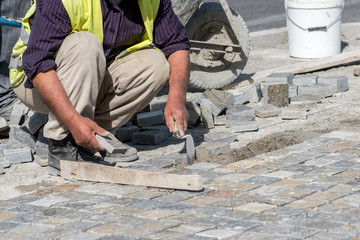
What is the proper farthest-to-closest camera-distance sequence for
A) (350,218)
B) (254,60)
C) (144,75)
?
(254,60)
(144,75)
(350,218)

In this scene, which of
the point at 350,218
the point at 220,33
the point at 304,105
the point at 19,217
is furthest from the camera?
the point at 220,33

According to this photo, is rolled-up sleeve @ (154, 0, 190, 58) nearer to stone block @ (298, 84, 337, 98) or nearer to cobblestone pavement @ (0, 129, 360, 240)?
cobblestone pavement @ (0, 129, 360, 240)

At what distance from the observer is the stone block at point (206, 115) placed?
585cm

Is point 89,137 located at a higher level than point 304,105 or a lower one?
higher

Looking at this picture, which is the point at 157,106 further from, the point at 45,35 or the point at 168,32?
the point at 45,35

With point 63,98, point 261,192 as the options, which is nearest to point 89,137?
point 63,98

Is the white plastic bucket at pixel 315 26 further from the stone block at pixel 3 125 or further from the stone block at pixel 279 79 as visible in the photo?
the stone block at pixel 3 125

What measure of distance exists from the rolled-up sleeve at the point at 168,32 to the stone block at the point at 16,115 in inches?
60.1

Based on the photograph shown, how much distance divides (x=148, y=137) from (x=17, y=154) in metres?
0.97

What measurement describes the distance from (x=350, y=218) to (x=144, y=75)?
1869mm

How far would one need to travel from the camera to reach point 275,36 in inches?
387

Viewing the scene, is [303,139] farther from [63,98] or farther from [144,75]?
[63,98]

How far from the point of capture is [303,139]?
17.4 ft

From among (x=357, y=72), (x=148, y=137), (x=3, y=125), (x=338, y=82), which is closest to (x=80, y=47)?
(x=148, y=137)
